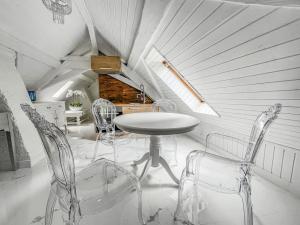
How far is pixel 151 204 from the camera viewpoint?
4.84 feet

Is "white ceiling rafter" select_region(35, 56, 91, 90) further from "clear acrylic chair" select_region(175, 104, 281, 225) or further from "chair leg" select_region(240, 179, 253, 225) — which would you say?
"chair leg" select_region(240, 179, 253, 225)

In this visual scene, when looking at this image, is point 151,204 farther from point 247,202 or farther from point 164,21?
point 164,21

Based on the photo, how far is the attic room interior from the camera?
0.90 metres

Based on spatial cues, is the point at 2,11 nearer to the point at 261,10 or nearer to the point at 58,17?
the point at 58,17

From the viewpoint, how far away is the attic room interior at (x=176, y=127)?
897 millimetres

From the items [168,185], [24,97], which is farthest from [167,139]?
[24,97]

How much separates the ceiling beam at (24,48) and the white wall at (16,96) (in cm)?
13

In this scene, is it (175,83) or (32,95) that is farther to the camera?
(32,95)

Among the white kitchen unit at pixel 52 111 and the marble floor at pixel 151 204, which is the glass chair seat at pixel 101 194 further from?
the white kitchen unit at pixel 52 111

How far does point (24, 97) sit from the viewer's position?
2379 mm

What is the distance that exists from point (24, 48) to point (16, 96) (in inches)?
29.8

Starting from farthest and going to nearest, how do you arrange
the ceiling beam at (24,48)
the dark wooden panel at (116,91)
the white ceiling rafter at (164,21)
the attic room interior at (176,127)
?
the dark wooden panel at (116,91) → the ceiling beam at (24,48) → the white ceiling rafter at (164,21) → the attic room interior at (176,127)

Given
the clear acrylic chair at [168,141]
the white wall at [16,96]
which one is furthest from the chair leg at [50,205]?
the clear acrylic chair at [168,141]

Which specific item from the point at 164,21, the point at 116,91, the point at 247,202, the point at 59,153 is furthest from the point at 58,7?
the point at 116,91
